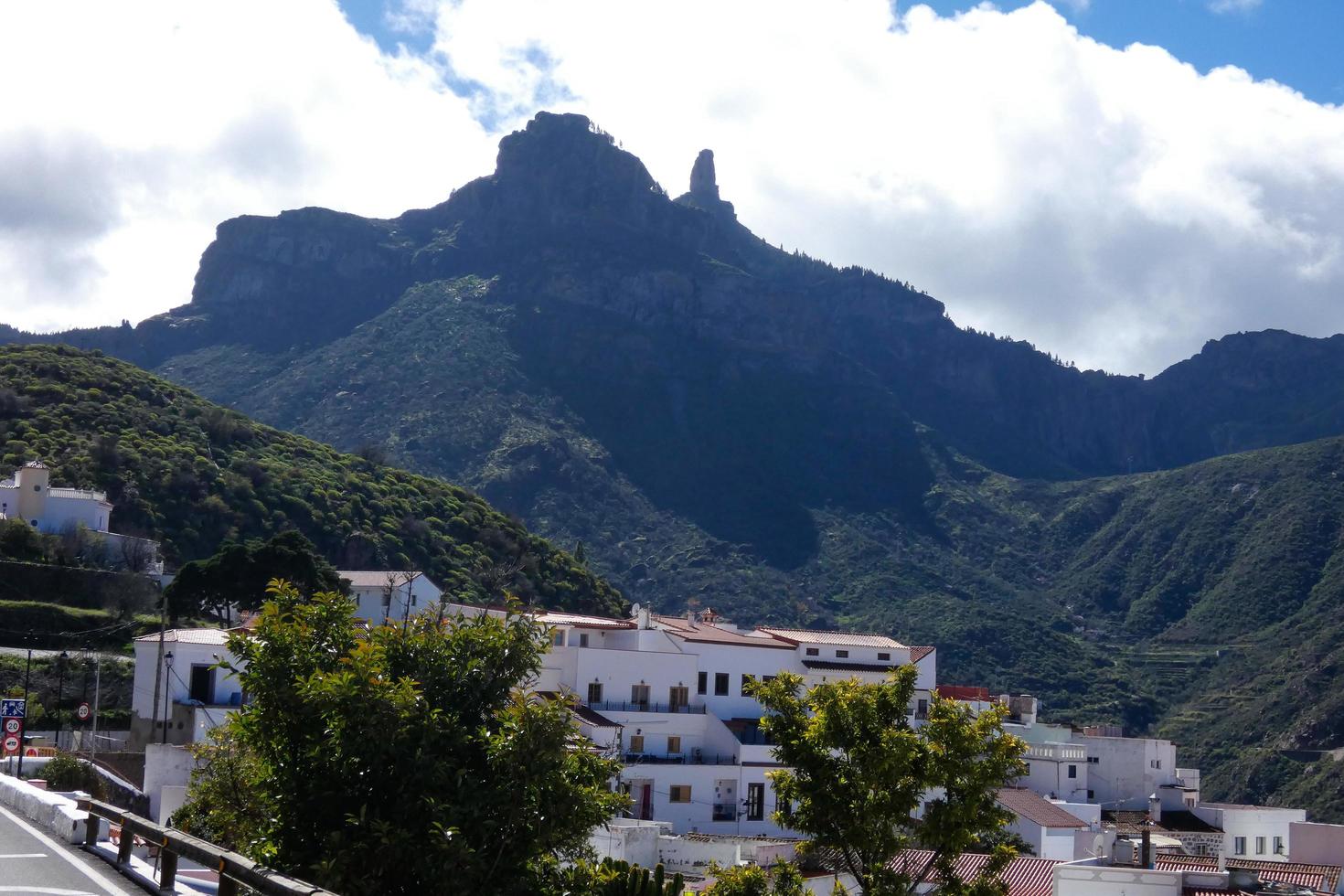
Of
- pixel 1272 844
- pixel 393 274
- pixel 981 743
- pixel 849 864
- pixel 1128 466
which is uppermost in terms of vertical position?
pixel 393 274

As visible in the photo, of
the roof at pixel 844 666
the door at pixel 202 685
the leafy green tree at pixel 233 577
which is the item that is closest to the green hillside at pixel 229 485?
the leafy green tree at pixel 233 577

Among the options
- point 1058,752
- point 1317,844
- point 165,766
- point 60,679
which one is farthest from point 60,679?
point 1317,844

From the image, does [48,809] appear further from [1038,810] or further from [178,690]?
[1038,810]

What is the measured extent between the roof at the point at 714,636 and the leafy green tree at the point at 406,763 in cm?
4496

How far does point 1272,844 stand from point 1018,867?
28.7 meters

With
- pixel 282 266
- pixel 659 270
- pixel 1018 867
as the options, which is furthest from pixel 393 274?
pixel 1018 867

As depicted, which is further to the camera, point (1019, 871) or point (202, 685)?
point (202, 685)

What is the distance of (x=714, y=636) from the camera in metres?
60.5

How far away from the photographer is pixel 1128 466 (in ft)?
652

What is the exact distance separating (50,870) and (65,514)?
57757 millimetres

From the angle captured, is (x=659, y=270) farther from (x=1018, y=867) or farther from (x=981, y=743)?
(x=981, y=743)

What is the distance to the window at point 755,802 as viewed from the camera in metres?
53.0

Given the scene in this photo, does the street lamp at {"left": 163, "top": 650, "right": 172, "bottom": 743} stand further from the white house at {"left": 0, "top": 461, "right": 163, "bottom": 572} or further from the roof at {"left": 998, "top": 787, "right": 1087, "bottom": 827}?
the roof at {"left": 998, "top": 787, "right": 1087, "bottom": 827}

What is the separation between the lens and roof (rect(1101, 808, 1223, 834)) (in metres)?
54.8
